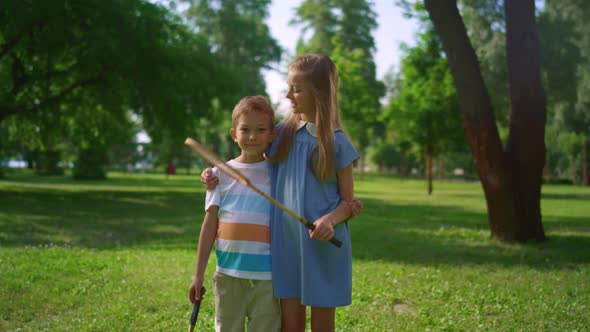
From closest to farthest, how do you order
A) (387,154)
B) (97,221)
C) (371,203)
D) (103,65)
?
(97,221) < (103,65) < (371,203) < (387,154)

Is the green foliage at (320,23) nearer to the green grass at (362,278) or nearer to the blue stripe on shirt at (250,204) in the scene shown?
the green grass at (362,278)

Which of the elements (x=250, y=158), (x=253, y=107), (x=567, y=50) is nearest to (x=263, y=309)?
(x=250, y=158)

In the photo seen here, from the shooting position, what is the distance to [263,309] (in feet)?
8.43

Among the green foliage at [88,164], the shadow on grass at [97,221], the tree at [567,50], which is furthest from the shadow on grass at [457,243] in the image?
the green foliage at [88,164]

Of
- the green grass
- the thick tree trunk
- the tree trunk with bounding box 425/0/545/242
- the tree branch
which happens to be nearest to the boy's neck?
the green grass

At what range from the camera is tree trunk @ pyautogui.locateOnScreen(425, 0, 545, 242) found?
8773 mm

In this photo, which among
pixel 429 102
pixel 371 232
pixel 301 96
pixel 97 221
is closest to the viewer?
pixel 301 96

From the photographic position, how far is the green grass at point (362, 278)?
459 cm

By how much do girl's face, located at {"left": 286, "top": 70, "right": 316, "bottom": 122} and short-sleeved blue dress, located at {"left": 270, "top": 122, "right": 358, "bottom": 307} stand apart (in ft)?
0.39

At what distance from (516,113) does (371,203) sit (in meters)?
10.5

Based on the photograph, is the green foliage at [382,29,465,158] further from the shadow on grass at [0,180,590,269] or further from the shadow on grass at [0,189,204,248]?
the shadow on grass at [0,189,204,248]

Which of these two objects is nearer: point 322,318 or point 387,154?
point 322,318

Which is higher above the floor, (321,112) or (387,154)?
(321,112)

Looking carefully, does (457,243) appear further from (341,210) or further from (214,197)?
(214,197)
